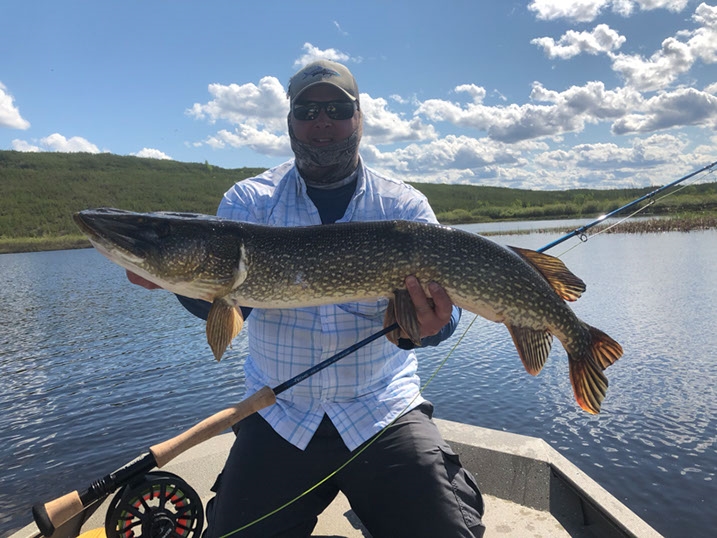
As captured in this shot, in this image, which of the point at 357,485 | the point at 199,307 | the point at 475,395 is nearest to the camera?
the point at 357,485

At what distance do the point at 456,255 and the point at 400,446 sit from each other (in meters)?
1.00

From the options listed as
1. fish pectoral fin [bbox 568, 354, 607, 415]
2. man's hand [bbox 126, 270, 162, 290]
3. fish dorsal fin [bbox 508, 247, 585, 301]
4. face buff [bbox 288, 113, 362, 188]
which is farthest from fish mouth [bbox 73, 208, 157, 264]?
fish pectoral fin [bbox 568, 354, 607, 415]

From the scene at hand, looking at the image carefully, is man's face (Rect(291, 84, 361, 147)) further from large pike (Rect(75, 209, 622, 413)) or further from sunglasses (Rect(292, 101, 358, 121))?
large pike (Rect(75, 209, 622, 413))

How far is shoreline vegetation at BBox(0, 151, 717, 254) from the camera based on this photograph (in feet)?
178

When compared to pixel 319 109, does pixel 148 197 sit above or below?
above

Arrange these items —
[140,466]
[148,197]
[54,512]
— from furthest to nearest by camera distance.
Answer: [148,197]
[140,466]
[54,512]

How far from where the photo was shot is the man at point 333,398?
2.33m

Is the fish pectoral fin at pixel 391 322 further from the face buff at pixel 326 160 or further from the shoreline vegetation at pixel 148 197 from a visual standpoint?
the shoreline vegetation at pixel 148 197

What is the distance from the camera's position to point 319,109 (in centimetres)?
308

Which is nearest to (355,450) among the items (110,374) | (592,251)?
(110,374)

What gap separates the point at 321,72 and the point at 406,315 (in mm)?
1636

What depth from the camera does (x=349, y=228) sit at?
103 inches

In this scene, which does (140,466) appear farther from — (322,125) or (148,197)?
(148,197)

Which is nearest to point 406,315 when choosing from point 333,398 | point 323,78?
point 333,398
